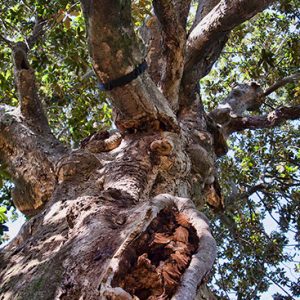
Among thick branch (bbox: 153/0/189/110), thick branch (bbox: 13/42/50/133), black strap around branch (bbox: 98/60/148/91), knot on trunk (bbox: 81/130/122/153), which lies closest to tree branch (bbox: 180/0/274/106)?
thick branch (bbox: 153/0/189/110)

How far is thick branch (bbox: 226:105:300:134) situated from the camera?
14.5ft

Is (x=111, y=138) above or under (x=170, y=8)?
under

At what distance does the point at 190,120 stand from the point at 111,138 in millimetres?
904

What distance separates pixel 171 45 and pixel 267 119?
1.80 m

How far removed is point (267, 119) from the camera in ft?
14.8

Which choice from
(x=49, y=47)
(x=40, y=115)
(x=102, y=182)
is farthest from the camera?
(x=49, y=47)

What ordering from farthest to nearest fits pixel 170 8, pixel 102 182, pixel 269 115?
pixel 269 115, pixel 170 8, pixel 102 182

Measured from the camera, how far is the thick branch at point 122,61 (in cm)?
219

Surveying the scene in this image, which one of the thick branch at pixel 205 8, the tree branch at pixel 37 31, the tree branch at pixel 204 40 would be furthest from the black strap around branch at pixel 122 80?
the tree branch at pixel 37 31

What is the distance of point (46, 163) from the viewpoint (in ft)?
10.0

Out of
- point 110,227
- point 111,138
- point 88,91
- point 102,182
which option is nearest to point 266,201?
point 88,91

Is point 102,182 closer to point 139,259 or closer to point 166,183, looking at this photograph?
point 166,183

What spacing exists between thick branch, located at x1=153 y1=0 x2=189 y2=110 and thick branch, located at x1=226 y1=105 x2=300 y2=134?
120 centimetres

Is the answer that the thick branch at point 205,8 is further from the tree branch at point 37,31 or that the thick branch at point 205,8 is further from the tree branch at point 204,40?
the tree branch at point 37,31
